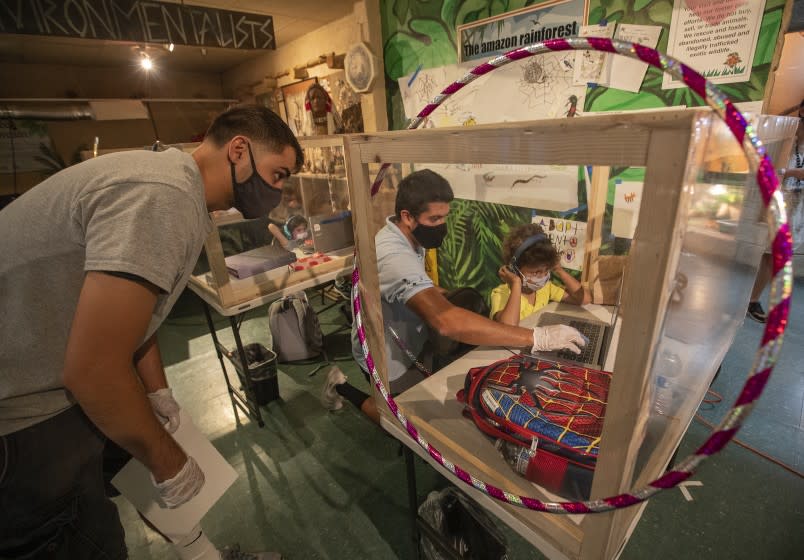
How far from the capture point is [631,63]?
1933mm

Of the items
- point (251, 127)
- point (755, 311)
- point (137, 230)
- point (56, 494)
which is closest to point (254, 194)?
point (251, 127)

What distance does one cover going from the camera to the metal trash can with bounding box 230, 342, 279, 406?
2.44 meters

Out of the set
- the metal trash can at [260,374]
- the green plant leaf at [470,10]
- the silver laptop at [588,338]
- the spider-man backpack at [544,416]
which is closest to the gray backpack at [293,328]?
the metal trash can at [260,374]

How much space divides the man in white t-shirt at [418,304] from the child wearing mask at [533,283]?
Answer: 507 millimetres

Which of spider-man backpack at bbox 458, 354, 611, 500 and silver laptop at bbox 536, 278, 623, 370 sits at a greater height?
spider-man backpack at bbox 458, 354, 611, 500

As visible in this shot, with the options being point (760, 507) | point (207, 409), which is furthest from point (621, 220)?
point (207, 409)

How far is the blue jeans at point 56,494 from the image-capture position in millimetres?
990

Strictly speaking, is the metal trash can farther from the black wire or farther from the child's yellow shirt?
the black wire

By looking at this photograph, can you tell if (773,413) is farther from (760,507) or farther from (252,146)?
(252,146)

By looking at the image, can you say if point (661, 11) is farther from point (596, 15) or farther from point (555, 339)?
point (555, 339)

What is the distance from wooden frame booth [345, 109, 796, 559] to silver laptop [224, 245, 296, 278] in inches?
63.1

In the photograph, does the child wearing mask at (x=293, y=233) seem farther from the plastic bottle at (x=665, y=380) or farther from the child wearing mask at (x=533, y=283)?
the plastic bottle at (x=665, y=380)

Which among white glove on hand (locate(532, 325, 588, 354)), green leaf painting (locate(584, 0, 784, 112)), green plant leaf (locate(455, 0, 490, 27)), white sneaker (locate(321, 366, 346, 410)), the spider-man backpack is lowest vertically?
white sneaker (locate(321, 366, 346, 410))

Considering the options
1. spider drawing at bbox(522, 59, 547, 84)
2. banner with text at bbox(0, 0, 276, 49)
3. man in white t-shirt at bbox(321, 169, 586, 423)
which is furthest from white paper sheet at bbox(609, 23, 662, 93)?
banner with text at bbox(0, 0, 276, 49)
